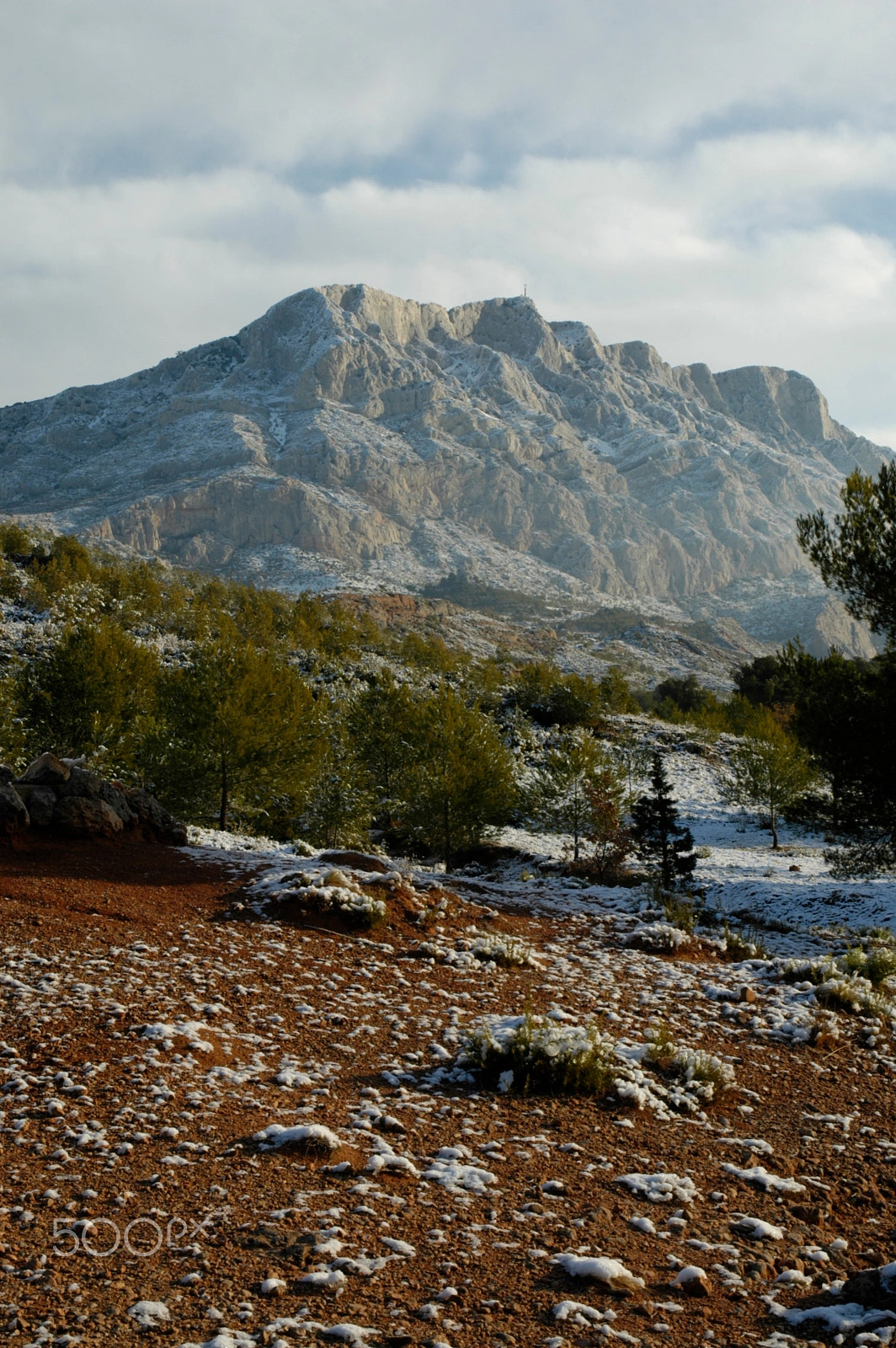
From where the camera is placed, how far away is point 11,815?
46.0ft

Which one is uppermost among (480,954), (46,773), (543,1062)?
(46,773)

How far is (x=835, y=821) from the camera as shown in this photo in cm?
2108

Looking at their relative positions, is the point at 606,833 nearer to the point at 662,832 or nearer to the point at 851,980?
the point at 662,832

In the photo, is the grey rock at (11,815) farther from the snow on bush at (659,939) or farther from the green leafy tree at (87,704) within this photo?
the green leafy tree at (87,704)

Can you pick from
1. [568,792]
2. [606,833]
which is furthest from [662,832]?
[568,792]

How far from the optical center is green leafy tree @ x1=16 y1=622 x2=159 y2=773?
29.4 m

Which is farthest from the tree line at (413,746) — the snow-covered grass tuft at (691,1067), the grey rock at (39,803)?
the snow-covered grass tuft at (691,1067)

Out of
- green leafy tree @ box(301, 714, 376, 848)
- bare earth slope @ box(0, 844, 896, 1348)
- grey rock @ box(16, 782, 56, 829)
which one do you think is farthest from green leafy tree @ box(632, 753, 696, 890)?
grey rock @ box(16, 782, 56, 829)

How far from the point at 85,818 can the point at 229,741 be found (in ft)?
37.3

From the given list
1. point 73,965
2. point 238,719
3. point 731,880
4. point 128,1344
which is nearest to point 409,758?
point 238,719

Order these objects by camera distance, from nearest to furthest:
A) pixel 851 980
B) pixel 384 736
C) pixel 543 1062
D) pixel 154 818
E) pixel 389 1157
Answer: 1. pixel 389 1157
2. pixel 543 1062
3. pixel 851 980
4. pixel 154 818
5. pixel 384 736

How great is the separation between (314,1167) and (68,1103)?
1.96 metres

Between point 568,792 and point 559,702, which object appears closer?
point 568,792

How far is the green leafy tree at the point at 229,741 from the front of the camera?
86.9 ft
